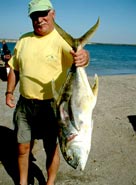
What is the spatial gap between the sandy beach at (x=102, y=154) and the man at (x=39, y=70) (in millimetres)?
874

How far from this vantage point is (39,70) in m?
3.18

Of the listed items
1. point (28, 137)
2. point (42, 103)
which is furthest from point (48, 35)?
point (28, 137)

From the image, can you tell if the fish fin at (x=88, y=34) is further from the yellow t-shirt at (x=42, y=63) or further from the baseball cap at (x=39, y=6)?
the baseball cap at (x=39, y=6)

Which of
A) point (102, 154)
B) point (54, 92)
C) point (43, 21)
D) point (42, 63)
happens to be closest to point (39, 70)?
point (42, 63)

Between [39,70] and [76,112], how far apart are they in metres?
0.72

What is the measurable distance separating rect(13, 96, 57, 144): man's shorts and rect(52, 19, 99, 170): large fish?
0.44m

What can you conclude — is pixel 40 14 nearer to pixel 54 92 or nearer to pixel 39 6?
pixel 39 6

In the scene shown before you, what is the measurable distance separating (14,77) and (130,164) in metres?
2.19

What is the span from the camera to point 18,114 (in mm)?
3436

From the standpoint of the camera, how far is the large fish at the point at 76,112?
104 inches

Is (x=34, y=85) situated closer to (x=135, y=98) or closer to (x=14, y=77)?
(x=14, y=77)

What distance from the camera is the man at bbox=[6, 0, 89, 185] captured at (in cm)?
316

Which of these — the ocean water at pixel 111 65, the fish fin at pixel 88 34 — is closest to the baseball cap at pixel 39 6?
the fish fin at pixel 88 34

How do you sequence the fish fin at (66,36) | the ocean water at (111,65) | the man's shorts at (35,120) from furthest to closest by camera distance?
1. the ocean water at (111,65)
2. the man's shorts at (35,120)
3. the fish fin at (66,36)
